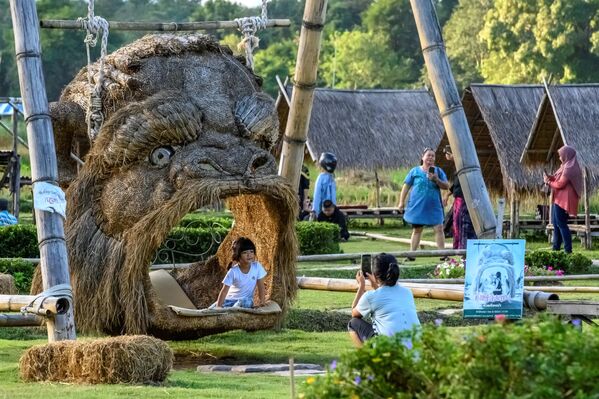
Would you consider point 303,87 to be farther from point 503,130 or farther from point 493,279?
point 503,130

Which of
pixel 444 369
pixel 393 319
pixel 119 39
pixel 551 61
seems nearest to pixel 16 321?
pixel 393 319

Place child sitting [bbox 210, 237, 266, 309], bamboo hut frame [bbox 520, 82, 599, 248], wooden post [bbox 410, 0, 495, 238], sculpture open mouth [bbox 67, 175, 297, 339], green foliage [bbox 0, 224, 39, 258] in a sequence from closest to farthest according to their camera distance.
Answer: sculpture open mouth [bbox 67, 175, 297, 339], wooden post [bbox 410, 0, 495, 238], child sitting [bbox 210, 237, 266, 309], green foliage [bbox 0, 224, 39, 258], bamboo hut frame [bbox 520, 82, 599, 248]

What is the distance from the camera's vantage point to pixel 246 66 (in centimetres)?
1395

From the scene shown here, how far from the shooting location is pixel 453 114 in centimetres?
1324

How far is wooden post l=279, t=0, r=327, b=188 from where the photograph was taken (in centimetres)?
1428

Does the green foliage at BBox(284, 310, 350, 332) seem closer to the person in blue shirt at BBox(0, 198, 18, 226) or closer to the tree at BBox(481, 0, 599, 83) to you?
the person in blue shirt at BBox(0, 198, 18, 226)

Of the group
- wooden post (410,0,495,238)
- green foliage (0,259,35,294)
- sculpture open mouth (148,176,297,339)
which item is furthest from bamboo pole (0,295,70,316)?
green foliage (0,259,35,294)

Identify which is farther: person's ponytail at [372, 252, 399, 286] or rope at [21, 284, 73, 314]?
rope at [21, 284, 73, 314]

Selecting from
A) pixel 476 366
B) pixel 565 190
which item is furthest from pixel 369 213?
pixel 476 366

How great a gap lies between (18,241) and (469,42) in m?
54.3

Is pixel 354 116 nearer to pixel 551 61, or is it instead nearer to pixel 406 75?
pixel 551 61

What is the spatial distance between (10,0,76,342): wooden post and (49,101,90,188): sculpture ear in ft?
6.90

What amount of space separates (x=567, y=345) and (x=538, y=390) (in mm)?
239

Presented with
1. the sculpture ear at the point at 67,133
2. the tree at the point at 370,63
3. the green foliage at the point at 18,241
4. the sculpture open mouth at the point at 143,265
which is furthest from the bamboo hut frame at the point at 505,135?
the tree at the point at 370,63
